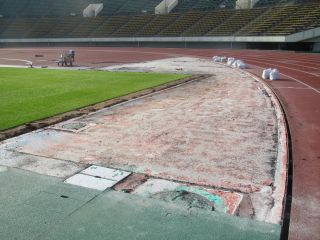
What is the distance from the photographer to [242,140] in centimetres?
745

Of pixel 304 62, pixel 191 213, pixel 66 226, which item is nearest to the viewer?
pixel 66 226

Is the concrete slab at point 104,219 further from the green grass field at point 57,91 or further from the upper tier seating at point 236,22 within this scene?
the upper tier seating at point 236,22

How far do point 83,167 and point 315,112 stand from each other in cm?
731

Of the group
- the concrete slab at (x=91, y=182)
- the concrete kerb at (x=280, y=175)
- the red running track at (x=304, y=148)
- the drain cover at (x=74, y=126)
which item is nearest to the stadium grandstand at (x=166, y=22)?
the red running track at (x=304, y=148)

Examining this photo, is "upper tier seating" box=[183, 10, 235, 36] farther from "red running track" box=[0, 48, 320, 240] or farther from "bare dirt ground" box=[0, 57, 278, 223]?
"bare dirt ground" box=[0, 57, 278, 223]

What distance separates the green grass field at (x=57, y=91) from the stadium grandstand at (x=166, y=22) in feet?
77.3

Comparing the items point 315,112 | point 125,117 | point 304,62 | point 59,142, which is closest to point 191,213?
point 59,142

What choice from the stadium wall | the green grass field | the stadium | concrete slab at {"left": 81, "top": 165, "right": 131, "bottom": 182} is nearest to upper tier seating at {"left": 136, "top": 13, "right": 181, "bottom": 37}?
the stadium wall

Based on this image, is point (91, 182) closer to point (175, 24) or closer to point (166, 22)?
point (175, 24)

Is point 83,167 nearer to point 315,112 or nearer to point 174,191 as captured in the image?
point 174,191

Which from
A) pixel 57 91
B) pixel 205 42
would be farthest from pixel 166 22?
pixel 57 91

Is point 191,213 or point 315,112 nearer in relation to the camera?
point 191,213

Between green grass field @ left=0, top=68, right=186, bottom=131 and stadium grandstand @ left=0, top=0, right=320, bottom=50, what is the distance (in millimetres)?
23558

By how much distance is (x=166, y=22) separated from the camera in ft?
170
